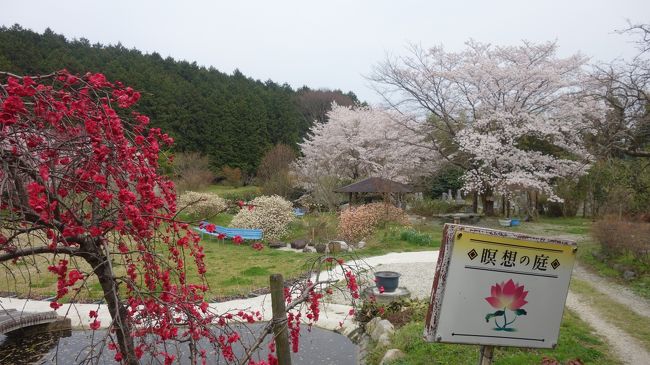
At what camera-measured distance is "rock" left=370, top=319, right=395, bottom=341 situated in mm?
5430

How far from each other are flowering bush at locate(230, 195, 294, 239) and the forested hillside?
12.8 m

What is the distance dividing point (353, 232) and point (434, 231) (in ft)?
10.1

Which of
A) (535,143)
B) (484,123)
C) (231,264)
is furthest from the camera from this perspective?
(535,143)

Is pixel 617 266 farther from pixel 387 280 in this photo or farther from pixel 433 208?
pixel 433 208

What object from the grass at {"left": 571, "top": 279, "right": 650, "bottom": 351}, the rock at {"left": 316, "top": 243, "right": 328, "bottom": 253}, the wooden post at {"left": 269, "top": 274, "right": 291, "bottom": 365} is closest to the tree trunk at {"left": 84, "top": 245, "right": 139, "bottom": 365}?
the wooden post at {"left": 269, "top": 274, "right": 291, "bottom": 365}

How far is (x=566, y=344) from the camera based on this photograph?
15.3 ft

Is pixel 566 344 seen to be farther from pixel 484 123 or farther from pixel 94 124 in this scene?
pixel 484 123

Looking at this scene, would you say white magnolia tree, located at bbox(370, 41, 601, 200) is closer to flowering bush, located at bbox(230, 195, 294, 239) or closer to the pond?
flowering bush, located at bbox(230, 195, 294, 239)

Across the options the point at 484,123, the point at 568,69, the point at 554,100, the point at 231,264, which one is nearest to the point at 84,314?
the point at 231,264

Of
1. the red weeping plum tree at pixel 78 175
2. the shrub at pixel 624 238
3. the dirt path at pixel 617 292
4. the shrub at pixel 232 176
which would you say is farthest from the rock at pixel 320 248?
the shrub at pixel 232 176

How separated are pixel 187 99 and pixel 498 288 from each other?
2867 centimetres

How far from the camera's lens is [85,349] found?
5.50 metres

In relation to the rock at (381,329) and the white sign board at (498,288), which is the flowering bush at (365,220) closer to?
the rock at (381,329)

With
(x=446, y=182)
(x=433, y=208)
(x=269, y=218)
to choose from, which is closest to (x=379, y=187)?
(x=269, y=218)
